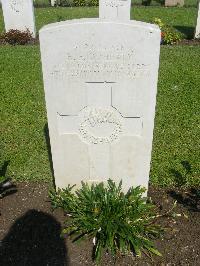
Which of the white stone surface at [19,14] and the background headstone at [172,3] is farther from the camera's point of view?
the background headstone at [172,3]

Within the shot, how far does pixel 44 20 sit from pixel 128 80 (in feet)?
37.4

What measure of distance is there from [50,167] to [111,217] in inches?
64.7

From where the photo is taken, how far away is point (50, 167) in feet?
16.1

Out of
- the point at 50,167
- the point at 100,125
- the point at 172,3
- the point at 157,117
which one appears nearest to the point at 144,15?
the point at 172,3

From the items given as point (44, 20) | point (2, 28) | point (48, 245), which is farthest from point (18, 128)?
point (44, 20)

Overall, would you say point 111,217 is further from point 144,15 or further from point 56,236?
point 144,15

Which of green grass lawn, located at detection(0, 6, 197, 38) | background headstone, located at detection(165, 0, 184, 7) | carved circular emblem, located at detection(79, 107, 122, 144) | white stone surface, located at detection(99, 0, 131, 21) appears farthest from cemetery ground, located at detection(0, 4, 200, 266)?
background headstone, located at detection(165, 0, 184, 7)

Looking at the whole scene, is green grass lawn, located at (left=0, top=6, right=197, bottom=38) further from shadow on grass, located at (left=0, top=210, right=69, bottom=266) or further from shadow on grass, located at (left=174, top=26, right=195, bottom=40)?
shadow on grass, located at (left=0, top=210, right=69, bottom=266)

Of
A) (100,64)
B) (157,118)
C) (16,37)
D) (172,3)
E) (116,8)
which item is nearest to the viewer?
(100,64)

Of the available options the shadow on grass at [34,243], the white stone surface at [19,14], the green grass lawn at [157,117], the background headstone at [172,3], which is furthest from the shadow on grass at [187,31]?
the shadow on grass at [34,243]

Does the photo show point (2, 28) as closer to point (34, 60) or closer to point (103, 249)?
point (34, 60)

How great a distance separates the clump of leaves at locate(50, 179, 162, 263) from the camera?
341cm

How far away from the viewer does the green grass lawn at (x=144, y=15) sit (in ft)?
43.6

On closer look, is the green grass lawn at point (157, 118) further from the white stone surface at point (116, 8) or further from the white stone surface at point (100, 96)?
the white stone surface at point (116, 8)
